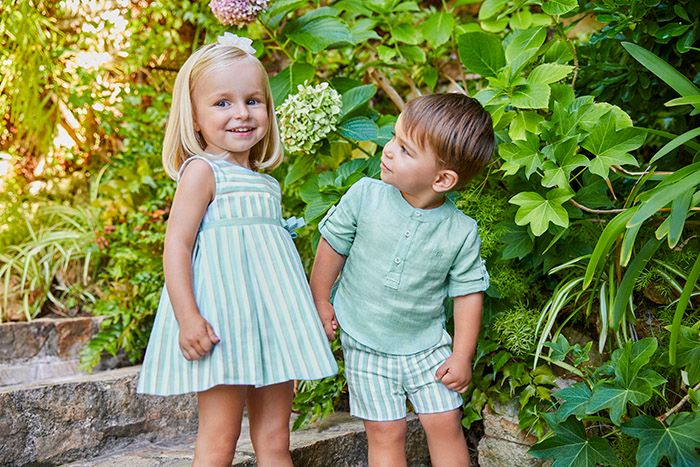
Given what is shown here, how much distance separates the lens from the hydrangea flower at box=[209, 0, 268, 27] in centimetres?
213

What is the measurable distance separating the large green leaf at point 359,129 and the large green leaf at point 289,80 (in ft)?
0.85

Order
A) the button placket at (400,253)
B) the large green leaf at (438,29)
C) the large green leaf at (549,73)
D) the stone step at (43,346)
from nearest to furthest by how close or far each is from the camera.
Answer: the button placket at (400,253) < the large green leaf at (549,73) < the large green leaf at (438,29) < the stone step at (43,346)

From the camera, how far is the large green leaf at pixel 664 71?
5.95 feet

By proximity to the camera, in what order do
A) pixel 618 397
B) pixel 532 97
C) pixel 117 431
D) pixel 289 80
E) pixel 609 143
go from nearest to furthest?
pixel 618 397 < pixel 609 143 < pixel 532 97 < pixel 117 431 < pixel 289 80

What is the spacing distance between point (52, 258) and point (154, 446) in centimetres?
127

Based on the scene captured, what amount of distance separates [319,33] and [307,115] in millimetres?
431

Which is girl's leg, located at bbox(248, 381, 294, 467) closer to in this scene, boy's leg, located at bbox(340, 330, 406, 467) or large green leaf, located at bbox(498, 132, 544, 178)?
boy's leg, located at bbox(340, 330, 406, 467)

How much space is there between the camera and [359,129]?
217 centimetres

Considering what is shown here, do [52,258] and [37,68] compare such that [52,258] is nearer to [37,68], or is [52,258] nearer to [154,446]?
[37,68]

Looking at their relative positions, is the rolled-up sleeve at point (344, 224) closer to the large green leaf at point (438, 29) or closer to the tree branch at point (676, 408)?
the tree branch at point (676, 408)

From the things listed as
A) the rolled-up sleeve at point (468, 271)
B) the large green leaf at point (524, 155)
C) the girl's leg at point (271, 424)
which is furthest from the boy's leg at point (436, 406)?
the large green leaf at point (524, 155)

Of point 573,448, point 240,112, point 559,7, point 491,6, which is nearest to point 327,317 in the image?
point 240,112

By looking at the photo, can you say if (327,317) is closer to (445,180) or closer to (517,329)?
(445,180)

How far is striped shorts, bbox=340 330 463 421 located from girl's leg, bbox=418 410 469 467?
0.07ft
